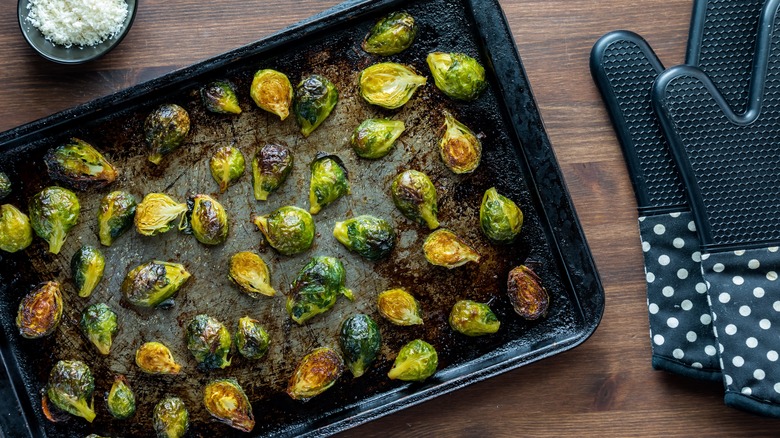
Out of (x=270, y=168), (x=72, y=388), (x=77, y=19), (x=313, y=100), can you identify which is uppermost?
(x=77, y=19)

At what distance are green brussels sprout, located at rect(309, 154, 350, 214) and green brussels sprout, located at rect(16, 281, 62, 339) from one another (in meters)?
0.99

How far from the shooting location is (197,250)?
9.05 feet

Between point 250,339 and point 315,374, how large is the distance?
0.88 feet

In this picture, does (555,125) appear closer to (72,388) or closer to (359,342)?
(359,342)

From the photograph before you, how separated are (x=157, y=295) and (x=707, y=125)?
6.95 feet

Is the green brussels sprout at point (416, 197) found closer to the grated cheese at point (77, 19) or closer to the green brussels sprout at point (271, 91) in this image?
the green brussels sprout at point (271, 91)

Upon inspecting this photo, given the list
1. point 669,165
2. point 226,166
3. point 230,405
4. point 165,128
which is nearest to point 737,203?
point 669,165

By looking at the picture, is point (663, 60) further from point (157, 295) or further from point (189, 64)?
point (157, 295)

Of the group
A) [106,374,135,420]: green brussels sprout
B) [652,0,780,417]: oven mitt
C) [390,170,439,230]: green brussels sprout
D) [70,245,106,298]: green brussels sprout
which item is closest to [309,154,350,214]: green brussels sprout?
[390,170,439,230]: green brussels sprout

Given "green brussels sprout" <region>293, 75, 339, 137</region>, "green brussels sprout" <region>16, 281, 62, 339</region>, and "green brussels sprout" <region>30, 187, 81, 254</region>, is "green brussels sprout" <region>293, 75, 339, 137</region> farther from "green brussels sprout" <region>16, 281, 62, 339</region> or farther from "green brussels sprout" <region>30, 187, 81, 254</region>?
"green brussels sprout" <region>16, 281, 62, 339</region>

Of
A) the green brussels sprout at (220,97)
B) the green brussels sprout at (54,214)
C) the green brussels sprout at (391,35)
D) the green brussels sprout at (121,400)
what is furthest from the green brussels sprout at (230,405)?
the green brussels sprout at (391,35)

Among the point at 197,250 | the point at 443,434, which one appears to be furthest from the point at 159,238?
the point at 443,434

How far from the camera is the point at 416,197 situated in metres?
2.67

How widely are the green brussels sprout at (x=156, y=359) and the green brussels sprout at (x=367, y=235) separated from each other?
76cm
